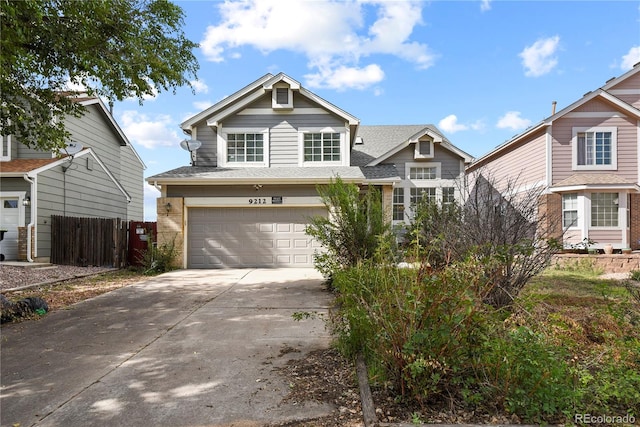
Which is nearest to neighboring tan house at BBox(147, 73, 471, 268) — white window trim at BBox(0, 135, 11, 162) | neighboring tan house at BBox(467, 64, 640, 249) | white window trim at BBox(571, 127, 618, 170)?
neighboring tan house at BBox(467, 64, 640, 249)

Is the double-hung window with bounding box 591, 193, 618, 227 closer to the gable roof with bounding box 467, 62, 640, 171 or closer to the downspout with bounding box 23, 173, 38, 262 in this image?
the gable roof with bounding box 467, 62, 640, 171

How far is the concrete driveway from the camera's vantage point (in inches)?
121

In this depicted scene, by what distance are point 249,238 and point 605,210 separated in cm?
1342

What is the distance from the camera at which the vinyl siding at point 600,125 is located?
14.7 meters

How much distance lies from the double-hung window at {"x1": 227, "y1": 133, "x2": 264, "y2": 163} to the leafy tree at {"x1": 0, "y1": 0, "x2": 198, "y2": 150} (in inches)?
222

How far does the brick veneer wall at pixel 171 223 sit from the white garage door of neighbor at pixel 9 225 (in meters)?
5.57

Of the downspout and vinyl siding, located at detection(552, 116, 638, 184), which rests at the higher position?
vinyl siding, located at detection(552, 116, 638, 184)

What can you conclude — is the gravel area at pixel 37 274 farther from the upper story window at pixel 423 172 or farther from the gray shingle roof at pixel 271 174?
the upper story window at pixel 423 172

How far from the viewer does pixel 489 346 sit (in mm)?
2955

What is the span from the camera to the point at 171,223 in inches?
500

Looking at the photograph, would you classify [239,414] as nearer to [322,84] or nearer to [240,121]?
[240,121]

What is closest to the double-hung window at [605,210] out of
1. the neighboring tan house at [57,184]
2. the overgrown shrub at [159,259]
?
the overgrown shrub at [159,259]

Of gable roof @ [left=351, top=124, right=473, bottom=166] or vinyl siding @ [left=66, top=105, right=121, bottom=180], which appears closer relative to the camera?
gable roof @ [left=351, top=124, right=473, bottom=166]

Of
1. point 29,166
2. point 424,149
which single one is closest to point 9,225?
point 29,166
